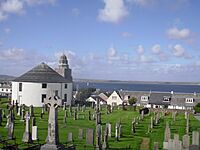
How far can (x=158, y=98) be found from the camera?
72.6 m

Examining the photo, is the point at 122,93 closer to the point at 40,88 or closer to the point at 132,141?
the point at 40,88

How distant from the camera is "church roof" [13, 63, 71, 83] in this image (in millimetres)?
61334

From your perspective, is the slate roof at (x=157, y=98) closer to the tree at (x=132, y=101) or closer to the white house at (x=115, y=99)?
the tree at (x=132, y=101)

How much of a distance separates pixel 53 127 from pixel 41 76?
47463 millimetres

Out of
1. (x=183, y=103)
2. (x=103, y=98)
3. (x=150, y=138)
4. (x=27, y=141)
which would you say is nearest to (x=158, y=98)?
(x=183, y=103)

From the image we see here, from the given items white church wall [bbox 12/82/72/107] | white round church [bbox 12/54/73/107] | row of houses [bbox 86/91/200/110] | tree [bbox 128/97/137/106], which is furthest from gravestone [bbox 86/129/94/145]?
tree [bbox 128/97/137/106]

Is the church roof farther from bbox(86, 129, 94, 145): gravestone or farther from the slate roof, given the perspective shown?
bbox(86, 129, 94, 145): gravestone

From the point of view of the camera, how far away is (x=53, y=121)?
Result: 15328mm

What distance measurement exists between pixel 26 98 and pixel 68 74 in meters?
19.1

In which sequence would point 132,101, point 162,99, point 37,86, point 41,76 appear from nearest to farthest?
point 37,86
point 41,76
point 132,101
point 162,99

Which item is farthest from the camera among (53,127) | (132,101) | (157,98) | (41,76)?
(157,98)

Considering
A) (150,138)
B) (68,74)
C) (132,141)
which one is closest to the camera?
(132,141)

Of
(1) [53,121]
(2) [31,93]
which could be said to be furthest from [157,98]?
(1) [53,121]

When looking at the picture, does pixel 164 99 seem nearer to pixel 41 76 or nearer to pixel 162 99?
pixel 162 99
